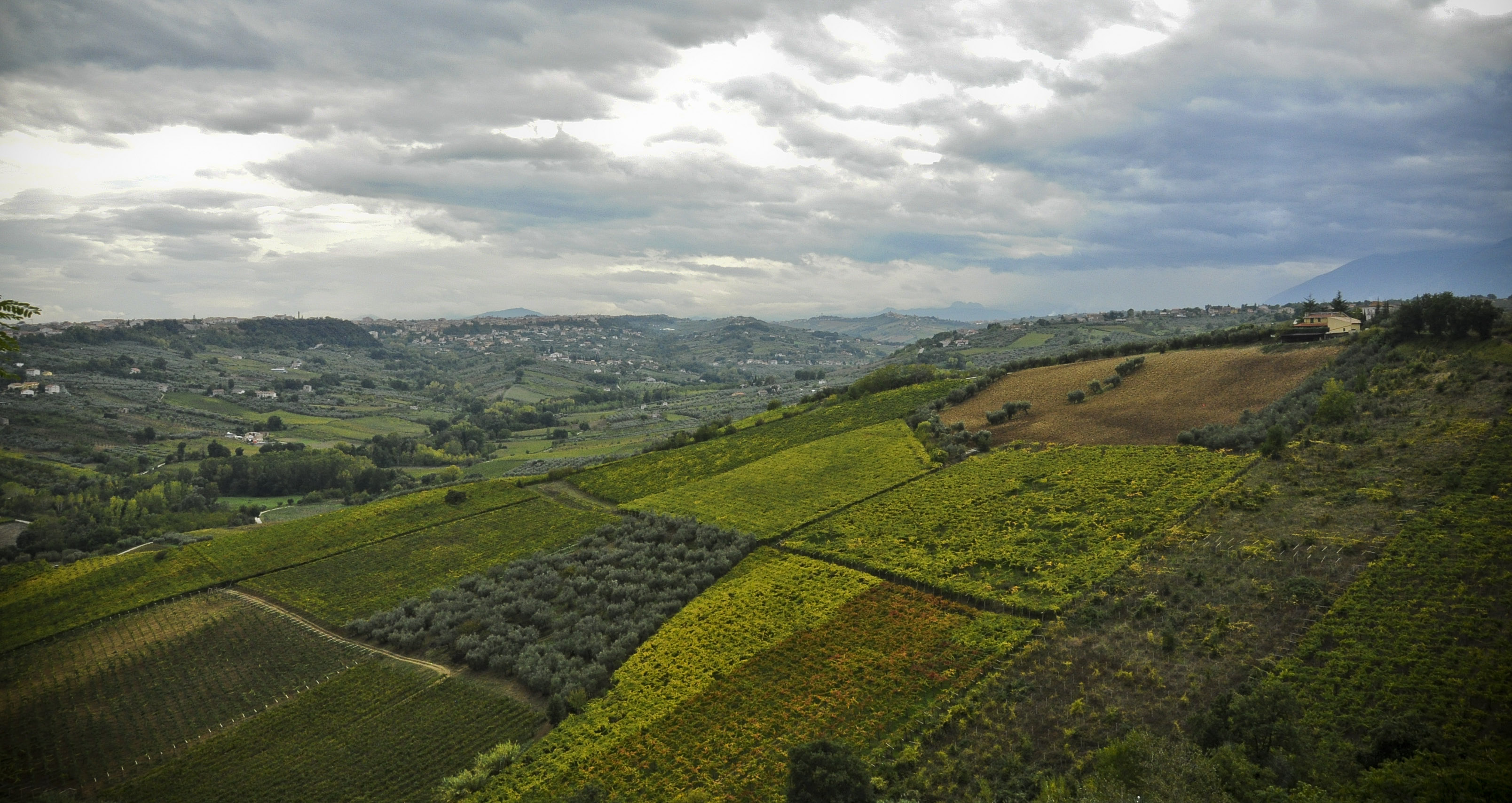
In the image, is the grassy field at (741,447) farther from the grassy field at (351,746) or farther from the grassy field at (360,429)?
the grassy field at (360,429)

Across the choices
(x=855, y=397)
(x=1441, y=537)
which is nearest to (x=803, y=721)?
(x=1441, y=537)

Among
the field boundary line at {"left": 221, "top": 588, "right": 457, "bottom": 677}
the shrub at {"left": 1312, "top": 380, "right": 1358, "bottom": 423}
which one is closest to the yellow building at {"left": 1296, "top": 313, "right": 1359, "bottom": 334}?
the shrub at {"left": 1312, "top": 380, "right": 1358, "bottom": 423}

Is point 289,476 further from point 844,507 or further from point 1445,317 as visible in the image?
point 1445,317

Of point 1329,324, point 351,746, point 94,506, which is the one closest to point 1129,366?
point 1329,324

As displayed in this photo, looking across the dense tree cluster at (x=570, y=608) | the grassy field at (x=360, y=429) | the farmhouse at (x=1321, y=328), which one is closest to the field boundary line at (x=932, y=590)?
the dense tree cluster at (x=570, y=608)

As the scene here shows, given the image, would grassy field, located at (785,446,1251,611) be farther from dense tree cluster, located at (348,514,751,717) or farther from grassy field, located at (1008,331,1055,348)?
grassy field, located at (1008,331,1055,348)

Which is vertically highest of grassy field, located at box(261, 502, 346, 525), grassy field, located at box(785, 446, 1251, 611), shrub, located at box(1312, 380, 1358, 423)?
shrub, located at box(1312, 380, 1358, 423)
